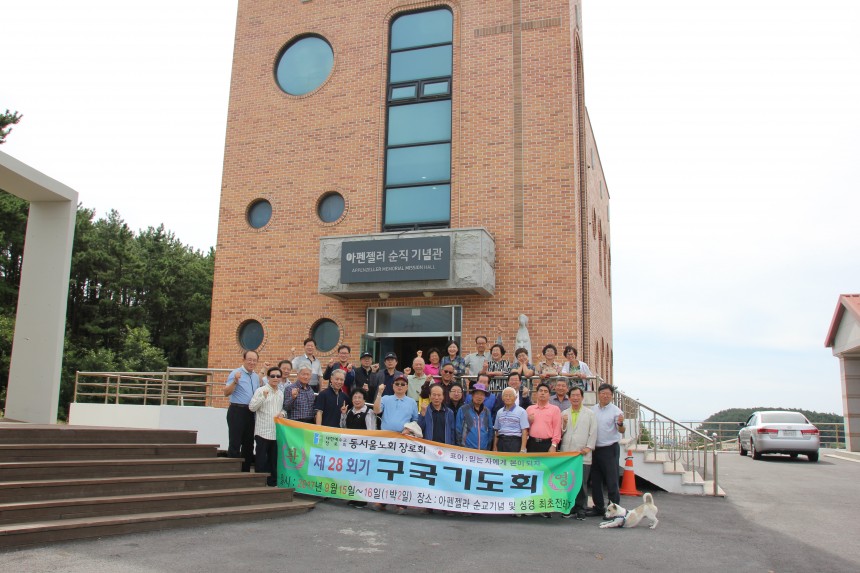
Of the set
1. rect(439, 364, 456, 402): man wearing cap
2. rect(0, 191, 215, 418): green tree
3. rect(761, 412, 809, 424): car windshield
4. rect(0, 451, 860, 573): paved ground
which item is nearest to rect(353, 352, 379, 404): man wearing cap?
rect(439, 364, 456, 402): man wearing cap

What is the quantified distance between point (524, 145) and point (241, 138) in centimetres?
746

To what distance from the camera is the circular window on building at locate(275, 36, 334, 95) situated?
18094 mm

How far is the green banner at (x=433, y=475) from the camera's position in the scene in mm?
9016

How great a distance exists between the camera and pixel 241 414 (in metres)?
9.83

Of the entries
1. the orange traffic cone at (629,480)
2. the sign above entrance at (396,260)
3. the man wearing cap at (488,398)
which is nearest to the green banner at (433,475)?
the man wearing cap at (488,398)

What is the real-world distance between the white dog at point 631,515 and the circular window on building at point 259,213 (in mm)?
11808

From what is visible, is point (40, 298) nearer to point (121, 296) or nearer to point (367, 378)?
point (367, 378)

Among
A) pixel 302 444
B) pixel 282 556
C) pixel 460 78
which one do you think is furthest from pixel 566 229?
pixel 282 556

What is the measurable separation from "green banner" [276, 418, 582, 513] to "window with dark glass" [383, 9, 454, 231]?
794 cm

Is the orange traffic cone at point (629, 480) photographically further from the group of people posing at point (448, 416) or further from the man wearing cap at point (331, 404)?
the man wearing cap at point (331, 404)

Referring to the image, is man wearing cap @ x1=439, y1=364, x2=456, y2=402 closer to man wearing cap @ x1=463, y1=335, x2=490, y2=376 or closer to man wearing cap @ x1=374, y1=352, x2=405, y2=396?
man wearing cap @ x1=374, y1=352, x2=405, y2=396

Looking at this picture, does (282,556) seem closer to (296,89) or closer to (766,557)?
(766,557)

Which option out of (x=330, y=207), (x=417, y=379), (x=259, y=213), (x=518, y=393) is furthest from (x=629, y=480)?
(x=259, y=213)

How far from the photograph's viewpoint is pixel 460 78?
16.7 m
